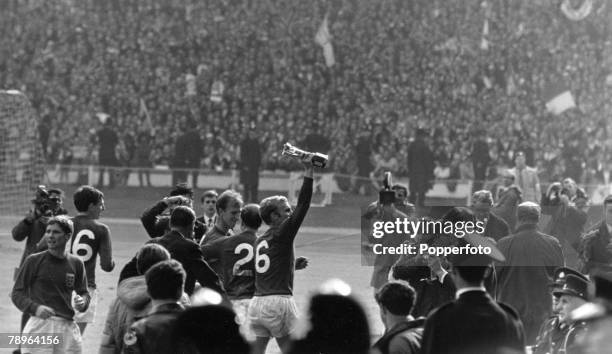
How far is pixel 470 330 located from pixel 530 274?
193 inches

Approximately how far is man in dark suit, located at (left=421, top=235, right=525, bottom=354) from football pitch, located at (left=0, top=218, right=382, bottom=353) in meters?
5.31

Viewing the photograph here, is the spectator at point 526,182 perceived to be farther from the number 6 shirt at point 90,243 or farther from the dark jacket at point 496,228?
the number 6 shirt at point 90,243

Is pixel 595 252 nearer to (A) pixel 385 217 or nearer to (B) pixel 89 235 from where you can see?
(A) pixel 385 217

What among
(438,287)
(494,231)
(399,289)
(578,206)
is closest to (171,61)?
(578,206)

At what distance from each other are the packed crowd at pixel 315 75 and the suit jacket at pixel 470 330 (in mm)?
23040

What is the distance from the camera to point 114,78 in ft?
115

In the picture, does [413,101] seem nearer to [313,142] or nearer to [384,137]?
[384,137]

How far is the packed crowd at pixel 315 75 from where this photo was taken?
3177cm

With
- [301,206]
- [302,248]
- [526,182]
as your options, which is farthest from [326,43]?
[301,206]

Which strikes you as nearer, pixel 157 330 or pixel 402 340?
pixel 157 330

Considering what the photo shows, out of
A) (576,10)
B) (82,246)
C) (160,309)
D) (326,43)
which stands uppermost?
(576,10)

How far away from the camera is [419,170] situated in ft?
86.7

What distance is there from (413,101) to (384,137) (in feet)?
7.87

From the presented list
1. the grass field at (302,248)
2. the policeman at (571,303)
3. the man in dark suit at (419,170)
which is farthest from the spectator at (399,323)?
the man in dark suit at (419,170)
